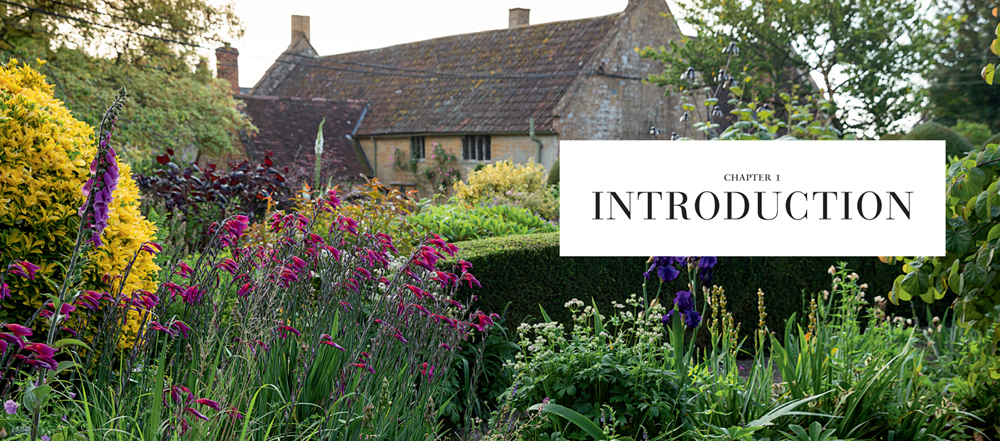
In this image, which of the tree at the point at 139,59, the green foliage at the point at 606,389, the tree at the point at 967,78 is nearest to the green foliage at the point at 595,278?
the green foliage at the point at 606,389

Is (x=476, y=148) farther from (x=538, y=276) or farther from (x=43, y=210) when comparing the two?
(x=43, y=210)

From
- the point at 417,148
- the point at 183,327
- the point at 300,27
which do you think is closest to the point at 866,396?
the point at 183,327

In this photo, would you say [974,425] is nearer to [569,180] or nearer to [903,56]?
[569,180]

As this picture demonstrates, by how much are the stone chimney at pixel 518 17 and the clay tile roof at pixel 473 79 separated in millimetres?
1735

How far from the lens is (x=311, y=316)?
10.6 feet

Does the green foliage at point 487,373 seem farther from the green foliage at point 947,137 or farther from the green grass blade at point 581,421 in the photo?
the green foliage at point 947,137

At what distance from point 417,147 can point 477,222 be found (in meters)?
19.8

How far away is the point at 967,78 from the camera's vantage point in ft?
104

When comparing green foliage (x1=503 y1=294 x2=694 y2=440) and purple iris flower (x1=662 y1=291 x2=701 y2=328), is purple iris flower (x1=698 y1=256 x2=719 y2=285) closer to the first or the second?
purple iris flower (x1=662 y1=291 x2=701 y2=328)

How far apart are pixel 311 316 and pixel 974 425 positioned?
11.9 feet

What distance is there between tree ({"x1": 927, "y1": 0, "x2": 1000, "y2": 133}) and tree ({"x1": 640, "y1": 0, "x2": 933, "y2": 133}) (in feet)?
29.0

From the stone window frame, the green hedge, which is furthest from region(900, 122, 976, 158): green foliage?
the stone window frame

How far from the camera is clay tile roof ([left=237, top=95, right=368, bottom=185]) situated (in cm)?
2577

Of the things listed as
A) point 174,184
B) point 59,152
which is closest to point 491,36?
point 174,184
